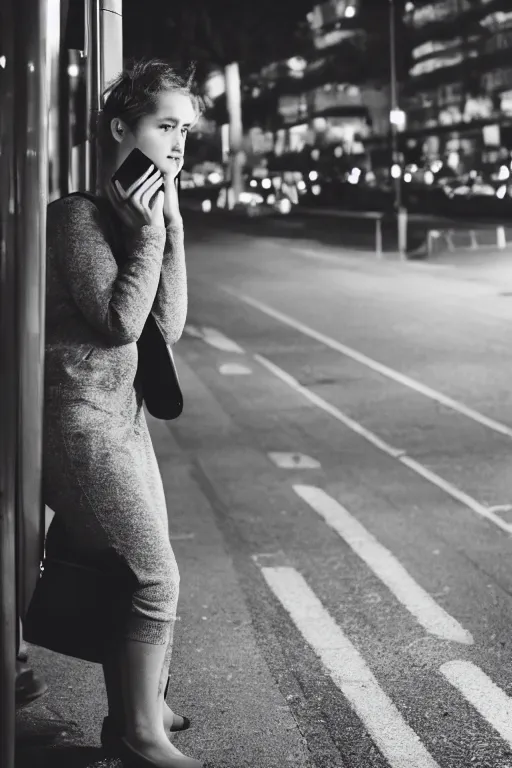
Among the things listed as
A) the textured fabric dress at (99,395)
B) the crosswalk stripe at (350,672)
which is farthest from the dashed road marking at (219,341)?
the textured fabric dress at (99,395)

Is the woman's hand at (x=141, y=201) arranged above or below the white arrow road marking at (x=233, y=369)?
above

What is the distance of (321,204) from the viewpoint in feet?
208

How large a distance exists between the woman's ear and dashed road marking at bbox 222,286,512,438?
6776 millimetres

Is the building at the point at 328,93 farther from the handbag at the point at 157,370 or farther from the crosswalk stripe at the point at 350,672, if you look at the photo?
the handbag at the point at 157,370

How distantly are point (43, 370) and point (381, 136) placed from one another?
12231 centimetres

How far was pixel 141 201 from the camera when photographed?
3365 millimetres

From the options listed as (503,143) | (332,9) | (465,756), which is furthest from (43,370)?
(332,9)

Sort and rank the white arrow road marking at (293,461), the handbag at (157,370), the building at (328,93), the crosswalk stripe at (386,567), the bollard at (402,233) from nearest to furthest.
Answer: the handbag at (157,370) → the crosswalk stripe at (386,567) → the white arrow road marking at (293,461) → the bollard at (402,233) → the building at (328,93)

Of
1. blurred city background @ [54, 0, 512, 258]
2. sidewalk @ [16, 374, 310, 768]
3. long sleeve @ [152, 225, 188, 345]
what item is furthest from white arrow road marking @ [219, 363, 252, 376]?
blurred city background @ [54, 0, 512, 258]

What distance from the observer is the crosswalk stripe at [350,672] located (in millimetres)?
3966

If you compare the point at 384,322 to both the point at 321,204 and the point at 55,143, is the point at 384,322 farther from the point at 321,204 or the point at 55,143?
the point at 321,204

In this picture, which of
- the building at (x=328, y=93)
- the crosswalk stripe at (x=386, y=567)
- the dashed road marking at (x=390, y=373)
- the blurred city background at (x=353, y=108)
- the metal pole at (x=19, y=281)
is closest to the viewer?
the metal pole at (x=19, y=281)

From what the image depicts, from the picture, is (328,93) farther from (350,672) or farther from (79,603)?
(79,603)

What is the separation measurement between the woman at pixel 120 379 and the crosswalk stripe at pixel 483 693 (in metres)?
1.22
